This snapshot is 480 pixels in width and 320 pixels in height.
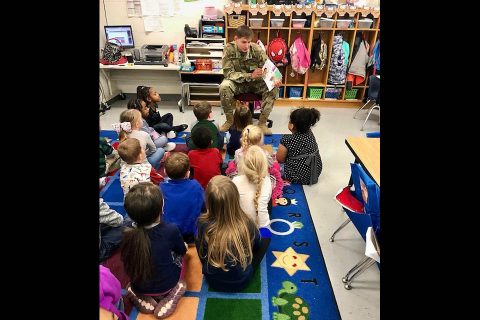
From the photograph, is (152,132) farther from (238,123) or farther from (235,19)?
(235,19)

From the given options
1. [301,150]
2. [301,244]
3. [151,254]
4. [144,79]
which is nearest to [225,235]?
[151,254]

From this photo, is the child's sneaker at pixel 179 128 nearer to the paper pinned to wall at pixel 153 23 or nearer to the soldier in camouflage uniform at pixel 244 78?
the soldier in camouflage uniform at pixel 244 78

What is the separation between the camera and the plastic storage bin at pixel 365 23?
449 centimetres

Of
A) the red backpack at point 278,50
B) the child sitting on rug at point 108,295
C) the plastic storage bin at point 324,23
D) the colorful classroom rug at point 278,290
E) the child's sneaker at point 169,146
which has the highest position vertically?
the plastic storage bin at point 324,23

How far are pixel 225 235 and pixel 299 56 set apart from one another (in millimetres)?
3736

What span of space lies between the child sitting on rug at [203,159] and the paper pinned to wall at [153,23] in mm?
2996

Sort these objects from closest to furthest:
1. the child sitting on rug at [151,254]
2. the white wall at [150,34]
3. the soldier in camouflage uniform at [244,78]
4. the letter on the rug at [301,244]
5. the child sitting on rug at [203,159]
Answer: the child sitting on rug at [151,254], the letter on the rug at [301,244], the child sitting on rug at [203,159], the soldier in camouflage uniform at [244,78], the white wall at [150,34]

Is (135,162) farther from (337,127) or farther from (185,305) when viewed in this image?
(337,127)

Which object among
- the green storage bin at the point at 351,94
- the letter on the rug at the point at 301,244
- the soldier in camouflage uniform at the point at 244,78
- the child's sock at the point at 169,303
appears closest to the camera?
the child's sock at the point at 169,303

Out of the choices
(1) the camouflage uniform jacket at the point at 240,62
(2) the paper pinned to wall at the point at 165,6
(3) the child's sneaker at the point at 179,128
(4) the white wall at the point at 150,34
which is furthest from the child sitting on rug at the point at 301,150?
(2) the paper pinned to wall at the point at 165,6
